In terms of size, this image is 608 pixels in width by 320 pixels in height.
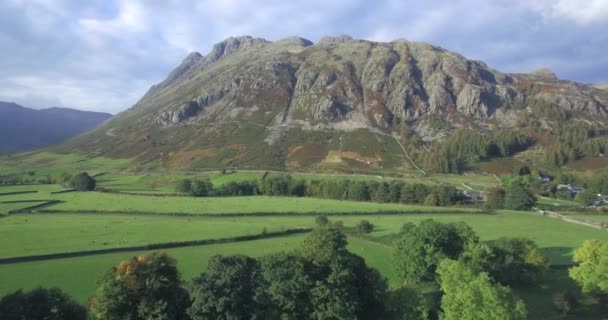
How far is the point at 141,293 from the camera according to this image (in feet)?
117

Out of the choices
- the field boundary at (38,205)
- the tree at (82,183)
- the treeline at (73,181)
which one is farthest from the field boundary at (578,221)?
the treeline at (73,181)

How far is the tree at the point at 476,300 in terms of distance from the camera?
3500cm

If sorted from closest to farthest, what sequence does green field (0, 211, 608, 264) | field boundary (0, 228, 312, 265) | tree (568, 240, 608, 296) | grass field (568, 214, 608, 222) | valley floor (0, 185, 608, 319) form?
tree (568, 240, 608, 296)
valley floor (0, 185, 608, 319)
field boundary (0, 228, 312, 265)
green field (0, 211, 608, 264)
grass field (568, 214, 608, 222)

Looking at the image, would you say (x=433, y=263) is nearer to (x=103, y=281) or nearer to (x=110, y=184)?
(x=103, y=281)

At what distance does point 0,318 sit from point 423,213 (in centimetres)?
8167

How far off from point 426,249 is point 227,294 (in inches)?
958

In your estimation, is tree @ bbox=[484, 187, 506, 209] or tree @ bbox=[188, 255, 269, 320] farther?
tree @ bbox=[484, 187, 506, 209]

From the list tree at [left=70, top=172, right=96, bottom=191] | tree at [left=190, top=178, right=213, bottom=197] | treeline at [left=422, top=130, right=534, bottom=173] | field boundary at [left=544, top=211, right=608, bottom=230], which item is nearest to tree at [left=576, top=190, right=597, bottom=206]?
field boundary at [left=544, top=211, right=608, bottom=230]

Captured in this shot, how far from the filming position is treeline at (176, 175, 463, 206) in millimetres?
114062

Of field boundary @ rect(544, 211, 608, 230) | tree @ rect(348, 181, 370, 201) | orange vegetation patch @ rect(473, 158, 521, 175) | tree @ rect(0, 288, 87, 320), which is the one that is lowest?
tree @ rect(0, 288, 87, 320)

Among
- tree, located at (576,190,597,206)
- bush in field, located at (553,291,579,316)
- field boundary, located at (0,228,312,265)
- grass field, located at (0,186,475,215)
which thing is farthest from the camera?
tree, located at (576,190,597,206)

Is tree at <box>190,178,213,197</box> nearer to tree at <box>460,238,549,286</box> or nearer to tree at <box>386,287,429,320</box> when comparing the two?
tree at <box>460,238,549,286</box>

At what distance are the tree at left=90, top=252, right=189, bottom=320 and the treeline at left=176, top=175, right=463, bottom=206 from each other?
86.0 metres

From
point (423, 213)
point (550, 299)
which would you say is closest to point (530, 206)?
point (423, 213)
